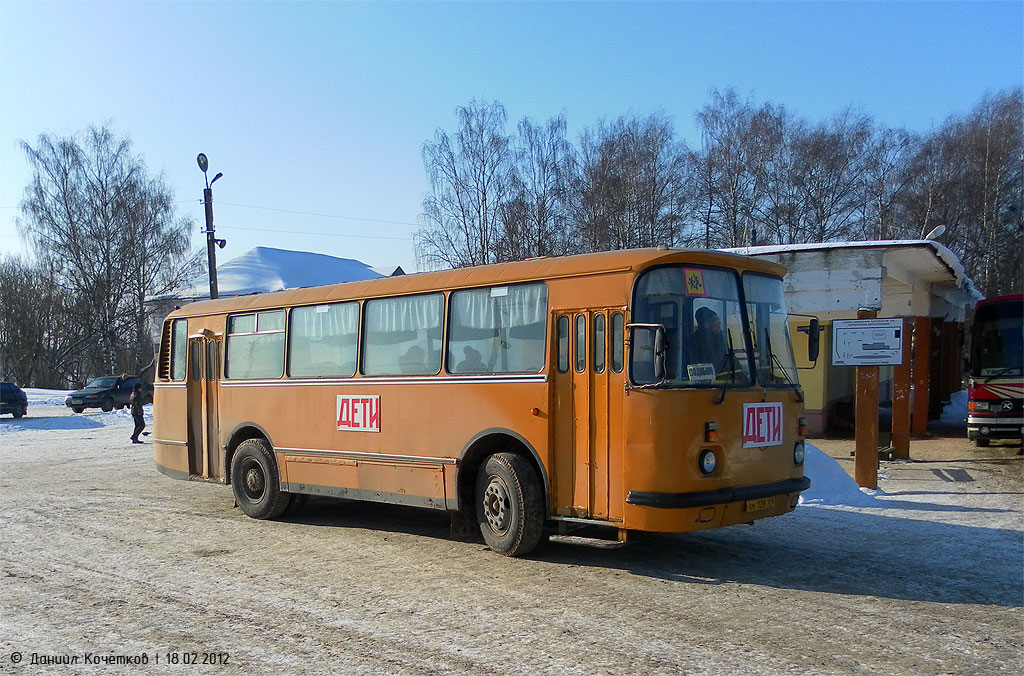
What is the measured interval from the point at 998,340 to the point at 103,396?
107ft

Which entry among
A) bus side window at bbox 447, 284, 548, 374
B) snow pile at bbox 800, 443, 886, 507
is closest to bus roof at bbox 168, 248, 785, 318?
bus side window at bbox 447, 284, 548, 374

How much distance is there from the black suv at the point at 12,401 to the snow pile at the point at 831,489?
29612 millimetres

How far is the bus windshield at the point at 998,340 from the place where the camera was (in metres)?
18.1

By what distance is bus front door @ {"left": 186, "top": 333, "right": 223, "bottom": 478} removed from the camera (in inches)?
478

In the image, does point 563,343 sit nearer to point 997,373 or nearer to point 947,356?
point 997,373

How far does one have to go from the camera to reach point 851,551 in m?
8.54

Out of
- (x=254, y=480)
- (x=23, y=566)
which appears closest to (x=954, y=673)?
(x=23, y=566)

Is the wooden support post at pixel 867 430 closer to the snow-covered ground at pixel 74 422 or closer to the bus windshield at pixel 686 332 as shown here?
the bus windshield at pixel 686 332

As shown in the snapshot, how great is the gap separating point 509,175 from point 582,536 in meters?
33.7

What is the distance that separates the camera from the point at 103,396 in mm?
35562

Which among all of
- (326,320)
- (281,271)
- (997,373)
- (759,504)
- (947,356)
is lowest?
(759,504)

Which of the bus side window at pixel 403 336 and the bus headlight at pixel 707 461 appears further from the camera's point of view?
the bus side window at pixel 403 336

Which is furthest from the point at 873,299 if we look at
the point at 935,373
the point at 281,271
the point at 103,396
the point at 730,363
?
the point at 281,271

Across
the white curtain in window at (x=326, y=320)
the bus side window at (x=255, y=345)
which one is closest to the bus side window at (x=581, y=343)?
the white curtain in window at (x=326, y=320)
